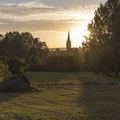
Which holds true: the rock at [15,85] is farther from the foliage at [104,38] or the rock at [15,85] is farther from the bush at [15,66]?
the foliage at [104,38]

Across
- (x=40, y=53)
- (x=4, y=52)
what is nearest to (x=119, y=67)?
(x=4, y=52)

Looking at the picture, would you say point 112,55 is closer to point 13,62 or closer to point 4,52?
point 13,62

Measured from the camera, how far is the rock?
19.5 m

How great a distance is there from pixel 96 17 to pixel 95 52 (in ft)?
20.7

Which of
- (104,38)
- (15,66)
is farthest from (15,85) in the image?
(104,38)

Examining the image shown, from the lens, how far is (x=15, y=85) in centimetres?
1981

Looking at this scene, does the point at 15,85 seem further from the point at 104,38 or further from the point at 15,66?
the point at 104,38

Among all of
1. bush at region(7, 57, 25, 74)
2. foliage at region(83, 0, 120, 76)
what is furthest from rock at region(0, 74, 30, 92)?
foliage at region(83, 0, 120, 76)

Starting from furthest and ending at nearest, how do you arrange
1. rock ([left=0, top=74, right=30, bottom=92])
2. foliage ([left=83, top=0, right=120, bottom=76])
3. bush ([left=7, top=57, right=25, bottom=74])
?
foliage ([left=83, top=0, right=120, bottom=76]) → bush ([left=7, top=57, right=25, bottom=74]) → rock ([left=0, top=74, right=30, bottom=92])

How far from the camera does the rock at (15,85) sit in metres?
19.5

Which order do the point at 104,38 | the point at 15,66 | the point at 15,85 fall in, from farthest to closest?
the point at 104,38, the point at 15,66, the point at 15,85

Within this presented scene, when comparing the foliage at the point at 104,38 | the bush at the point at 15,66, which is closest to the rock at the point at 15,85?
the bush at the point at 15,66

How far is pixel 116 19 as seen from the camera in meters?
36.9

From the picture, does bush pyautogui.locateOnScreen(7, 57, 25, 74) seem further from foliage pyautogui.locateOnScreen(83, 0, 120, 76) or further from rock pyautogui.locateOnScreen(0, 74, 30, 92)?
foliage pyautogui.locateOnScreen(83, 0, 120, 76)
